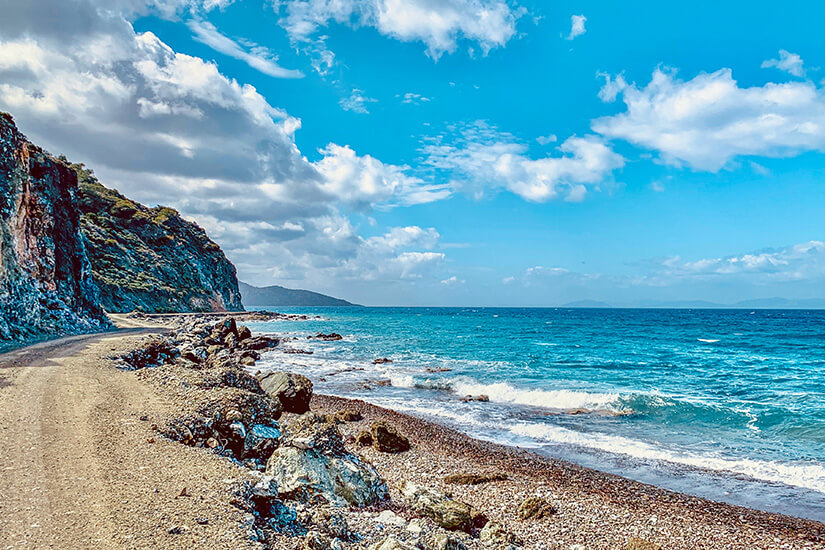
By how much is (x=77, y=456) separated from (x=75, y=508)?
7.81 feet

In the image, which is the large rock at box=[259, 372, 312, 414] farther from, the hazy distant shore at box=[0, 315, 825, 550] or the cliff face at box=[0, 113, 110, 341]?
the cliff face at box=[0, 113, 110, 341]

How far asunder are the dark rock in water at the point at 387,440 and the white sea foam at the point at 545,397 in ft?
36.2

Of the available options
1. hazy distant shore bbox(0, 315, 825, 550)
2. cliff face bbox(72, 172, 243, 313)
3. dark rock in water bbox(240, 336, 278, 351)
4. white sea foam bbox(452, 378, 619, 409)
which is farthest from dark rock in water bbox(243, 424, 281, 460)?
→ cliff face bbox(72, 172, 243, 313)

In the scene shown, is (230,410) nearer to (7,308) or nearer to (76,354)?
(76,354)

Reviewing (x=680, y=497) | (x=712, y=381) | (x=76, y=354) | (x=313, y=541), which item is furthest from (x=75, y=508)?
(x=712, y=381)

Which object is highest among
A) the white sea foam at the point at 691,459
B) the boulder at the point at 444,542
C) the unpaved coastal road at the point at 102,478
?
the unpaved coastal road at the point at 102,478

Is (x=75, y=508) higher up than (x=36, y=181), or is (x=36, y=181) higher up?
(x=36, y=181)

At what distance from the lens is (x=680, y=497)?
12.2 m

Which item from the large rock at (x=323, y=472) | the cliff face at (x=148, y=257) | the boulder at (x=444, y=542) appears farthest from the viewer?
the cliff face at (x=148, y=257)

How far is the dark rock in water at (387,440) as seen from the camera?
14969 mm

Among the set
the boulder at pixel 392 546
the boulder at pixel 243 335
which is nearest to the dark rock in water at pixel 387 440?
the boulder at pixel 392 546

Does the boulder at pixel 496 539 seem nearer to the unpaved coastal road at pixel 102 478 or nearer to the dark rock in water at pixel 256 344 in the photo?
the unpaved coastal road at pixel 102 478

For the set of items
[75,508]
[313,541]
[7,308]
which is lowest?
[313,541]

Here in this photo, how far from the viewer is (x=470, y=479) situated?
12508mm
